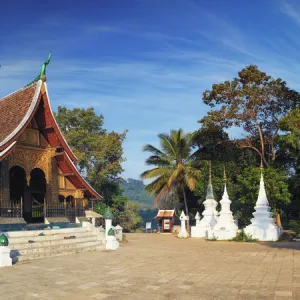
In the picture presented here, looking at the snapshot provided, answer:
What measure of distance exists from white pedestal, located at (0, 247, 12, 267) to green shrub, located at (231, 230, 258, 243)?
43.3ft

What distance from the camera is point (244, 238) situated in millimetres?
20047

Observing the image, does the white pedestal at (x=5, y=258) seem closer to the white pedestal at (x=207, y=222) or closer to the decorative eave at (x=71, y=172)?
the decorative eave at (x=71, y=172)

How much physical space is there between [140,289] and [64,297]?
143cm

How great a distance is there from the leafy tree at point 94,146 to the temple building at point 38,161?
13445mm

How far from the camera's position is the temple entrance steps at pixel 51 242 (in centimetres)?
1172

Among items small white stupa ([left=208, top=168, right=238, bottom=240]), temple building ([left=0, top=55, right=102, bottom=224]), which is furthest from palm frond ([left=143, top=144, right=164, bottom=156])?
temple building ([left=0, top=55, right=102, bottom=224])

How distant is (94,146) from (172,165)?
7226mm

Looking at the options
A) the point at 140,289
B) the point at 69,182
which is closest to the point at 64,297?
the point at 140,289

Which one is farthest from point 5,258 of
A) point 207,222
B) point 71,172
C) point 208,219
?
point 208,219

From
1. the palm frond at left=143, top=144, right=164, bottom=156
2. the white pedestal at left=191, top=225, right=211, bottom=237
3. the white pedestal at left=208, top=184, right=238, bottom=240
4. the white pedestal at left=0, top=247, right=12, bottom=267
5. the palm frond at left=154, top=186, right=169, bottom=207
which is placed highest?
the palm frond at left=143, top=144, right=164, bottom=156

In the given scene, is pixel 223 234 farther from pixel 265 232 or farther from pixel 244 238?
pixel 265 232

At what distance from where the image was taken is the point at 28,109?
50.5 ft

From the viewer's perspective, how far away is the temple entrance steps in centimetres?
1172

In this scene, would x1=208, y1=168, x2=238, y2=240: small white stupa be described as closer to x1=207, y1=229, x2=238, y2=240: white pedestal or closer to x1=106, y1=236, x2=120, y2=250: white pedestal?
x1=207, y1=229, x2=238, y2=240: white pedestal
